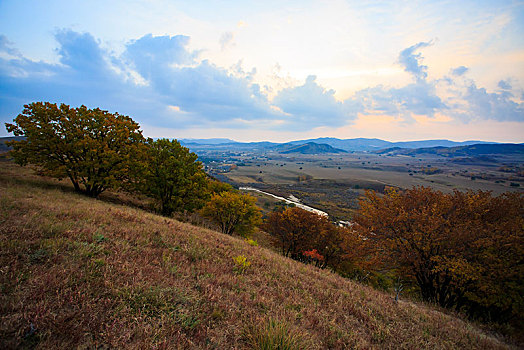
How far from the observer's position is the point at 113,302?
13.5 feet

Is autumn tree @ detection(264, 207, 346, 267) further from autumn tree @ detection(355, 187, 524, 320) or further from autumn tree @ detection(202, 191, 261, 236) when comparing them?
autumn tree @ detection(355, 187, 524, 320)

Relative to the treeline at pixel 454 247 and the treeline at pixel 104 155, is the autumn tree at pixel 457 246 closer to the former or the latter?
the treeline at pixel 454 247

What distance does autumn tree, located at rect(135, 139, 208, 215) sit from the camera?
2423cm

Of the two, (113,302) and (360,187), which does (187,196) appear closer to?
(113,302)

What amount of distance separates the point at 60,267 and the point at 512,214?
2731 centimetres

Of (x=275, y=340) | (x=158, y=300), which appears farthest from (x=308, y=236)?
(x=158, y=300)

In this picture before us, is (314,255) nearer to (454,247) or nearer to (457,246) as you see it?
(454,247)

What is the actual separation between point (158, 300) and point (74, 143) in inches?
853

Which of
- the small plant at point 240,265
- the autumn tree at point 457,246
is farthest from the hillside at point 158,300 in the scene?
the autumn tree at point 457,246

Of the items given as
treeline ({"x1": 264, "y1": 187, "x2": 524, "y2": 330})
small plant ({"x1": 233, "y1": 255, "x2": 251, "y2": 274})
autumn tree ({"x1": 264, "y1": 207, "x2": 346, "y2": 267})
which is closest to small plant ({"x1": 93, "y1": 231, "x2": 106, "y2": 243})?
small plant ({"x1": 233, "y1": 255, "x2": 251, "y2": 274})

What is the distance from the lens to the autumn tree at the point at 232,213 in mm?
29719

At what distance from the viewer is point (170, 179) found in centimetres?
2489

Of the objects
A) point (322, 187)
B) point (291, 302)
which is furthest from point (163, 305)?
point (322, 187)

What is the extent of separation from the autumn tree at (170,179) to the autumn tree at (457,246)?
62.3 ft
